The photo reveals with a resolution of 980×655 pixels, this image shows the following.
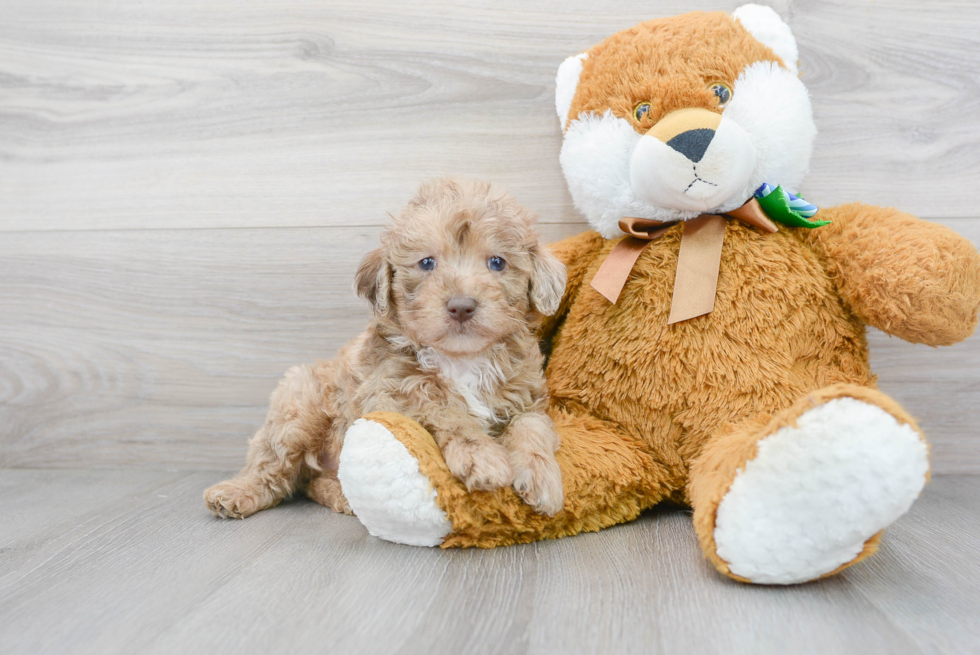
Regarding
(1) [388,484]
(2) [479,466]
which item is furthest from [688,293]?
(1) [388,484]

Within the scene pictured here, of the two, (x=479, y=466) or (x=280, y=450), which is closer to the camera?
(x=479, y=466)

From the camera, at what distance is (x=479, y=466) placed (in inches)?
53.7

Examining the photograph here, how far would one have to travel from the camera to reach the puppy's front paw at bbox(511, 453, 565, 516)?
1.38 m

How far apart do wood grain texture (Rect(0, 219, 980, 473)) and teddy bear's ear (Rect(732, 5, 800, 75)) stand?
0.71m

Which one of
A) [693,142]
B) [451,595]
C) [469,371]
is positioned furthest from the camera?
[469,371]

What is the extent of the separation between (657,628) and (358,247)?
4.71ft

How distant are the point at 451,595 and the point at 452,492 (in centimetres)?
21

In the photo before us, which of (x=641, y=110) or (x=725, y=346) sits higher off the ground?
(x=641, y=110)

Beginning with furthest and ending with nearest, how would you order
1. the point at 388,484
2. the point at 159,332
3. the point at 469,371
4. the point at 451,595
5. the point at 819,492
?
the point at 159,332, the point at 469,371, the point at 388,484, the point at 451,595, the point at 819,492

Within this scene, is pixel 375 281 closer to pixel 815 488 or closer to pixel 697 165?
pixel 697 165

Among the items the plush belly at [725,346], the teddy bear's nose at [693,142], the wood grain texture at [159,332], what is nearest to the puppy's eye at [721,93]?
the teddy bear's nose at [693,142]

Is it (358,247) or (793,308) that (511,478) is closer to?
(793,308)

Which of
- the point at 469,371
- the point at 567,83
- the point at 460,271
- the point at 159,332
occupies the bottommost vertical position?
the point at 159,332

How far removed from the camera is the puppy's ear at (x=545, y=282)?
1569mm
